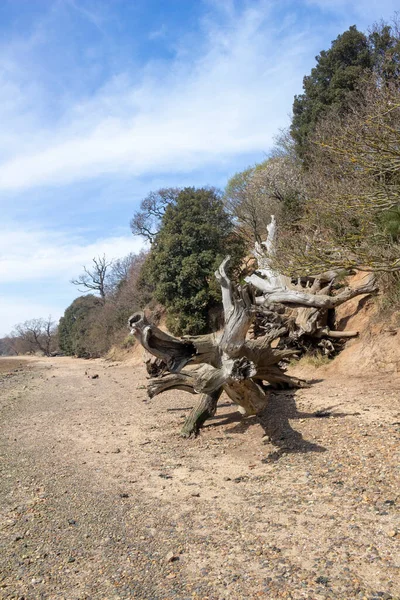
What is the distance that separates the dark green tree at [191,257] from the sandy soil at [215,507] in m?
12.4

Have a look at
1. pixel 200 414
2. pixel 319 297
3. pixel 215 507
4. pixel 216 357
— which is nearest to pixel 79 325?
pixel 319 297

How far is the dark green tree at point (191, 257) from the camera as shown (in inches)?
815

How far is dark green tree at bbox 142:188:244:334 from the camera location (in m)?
20.7

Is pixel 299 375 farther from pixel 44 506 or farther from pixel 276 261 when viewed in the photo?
pixel 44 506

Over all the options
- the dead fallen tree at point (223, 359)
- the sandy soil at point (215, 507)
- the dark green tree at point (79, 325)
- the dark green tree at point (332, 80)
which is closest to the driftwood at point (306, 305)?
the dead fallen tree at point (223, 359)

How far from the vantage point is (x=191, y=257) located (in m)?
20.9

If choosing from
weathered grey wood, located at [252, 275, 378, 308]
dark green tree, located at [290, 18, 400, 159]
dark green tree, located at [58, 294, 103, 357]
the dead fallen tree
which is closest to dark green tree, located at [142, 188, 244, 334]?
dark green tree, located at [290, 18, 400, 159]

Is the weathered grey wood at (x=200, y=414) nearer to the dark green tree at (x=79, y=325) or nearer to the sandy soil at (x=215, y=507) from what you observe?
the sandy soil at (x=215, y=507)

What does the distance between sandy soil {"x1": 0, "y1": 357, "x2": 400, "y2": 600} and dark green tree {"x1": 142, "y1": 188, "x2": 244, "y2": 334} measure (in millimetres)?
12445

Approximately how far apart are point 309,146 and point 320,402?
14.7 metres

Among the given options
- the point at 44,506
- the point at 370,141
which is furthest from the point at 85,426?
the point at 370,141

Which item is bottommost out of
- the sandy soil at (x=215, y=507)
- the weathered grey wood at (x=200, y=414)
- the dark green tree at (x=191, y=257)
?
the sandy soil at (x=215, y=507)

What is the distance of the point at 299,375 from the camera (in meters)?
11.1

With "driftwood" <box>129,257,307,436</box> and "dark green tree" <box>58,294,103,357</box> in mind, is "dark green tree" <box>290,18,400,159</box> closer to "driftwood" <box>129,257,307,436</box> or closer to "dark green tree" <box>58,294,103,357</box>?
"driftwood" <box>129,257,307,436</box>
